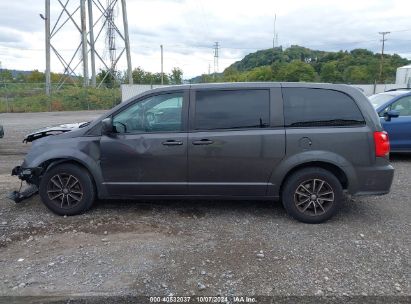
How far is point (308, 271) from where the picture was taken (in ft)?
12.0

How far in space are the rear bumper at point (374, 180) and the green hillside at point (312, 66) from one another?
124ft

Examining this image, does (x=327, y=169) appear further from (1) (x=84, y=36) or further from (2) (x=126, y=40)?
(2) (x=126, y=40)

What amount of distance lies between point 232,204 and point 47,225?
249 centimetres

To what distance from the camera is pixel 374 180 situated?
4699 millimetres

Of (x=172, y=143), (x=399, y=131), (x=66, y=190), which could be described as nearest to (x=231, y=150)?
(x=172, y=143)

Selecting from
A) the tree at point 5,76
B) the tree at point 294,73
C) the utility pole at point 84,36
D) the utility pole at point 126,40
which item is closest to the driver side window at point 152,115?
the utility pole at point 84,36

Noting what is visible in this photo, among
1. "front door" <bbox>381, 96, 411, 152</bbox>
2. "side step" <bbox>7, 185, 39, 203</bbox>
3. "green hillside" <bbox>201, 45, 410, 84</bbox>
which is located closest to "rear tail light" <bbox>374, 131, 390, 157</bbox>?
"front door" <bbox>381, 96, 411, 152</bbox>

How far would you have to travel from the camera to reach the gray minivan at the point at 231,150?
15.4 ft

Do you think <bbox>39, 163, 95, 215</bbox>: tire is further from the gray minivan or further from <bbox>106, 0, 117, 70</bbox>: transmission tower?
<bbox>106, 0, 117, 70</bbox>: transmission tower

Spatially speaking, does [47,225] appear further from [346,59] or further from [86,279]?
[346,59]

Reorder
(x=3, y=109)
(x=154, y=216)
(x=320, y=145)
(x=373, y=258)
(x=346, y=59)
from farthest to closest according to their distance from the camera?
1. (x=346, y=59)
2. (x=3, y=109)
3. (x=154, y=216)
4. (x=320, y=145)
5. (x=373, y=258)

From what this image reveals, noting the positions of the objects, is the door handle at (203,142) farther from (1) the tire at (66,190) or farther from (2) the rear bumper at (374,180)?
(2) the rear bumper at (374,180)

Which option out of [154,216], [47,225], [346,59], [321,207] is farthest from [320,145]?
[346,59]

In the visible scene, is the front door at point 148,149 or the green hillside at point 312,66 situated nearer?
the front door at point 148,149
